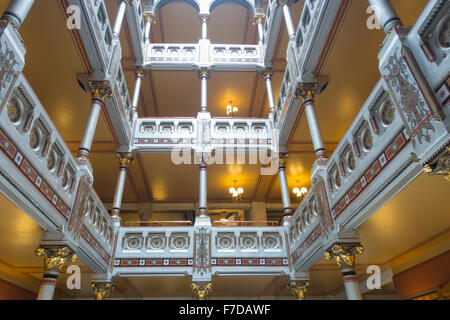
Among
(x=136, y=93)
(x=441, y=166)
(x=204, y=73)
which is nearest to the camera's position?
(x=441, y=166)

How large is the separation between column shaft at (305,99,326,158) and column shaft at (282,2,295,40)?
2.41 metres

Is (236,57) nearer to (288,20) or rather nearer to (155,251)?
(288,20)

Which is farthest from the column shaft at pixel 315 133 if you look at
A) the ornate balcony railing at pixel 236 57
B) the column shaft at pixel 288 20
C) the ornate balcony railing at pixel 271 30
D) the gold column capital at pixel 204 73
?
the gold column capital at pixel 204 73

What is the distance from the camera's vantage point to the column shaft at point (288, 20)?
9398 millimetres

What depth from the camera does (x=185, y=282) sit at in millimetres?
10117

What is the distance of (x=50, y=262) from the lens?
5949 mm

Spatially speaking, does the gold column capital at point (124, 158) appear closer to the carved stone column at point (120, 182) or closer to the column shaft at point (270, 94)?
the carved stone column at point (120, 182)

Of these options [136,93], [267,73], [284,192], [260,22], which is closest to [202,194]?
[284,192]

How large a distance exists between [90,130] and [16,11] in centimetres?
360

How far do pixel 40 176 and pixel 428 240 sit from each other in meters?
7.45

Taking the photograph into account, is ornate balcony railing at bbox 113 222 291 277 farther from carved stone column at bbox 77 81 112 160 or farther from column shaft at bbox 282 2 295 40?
column shaft at bbox 282 2 295 40

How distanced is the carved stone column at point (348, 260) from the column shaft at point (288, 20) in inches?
240
